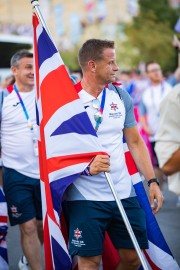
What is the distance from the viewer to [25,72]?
21.6 feet

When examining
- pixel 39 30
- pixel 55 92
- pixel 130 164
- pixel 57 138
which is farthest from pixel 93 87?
pixel 130 164

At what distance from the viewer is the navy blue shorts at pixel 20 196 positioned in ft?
20.7

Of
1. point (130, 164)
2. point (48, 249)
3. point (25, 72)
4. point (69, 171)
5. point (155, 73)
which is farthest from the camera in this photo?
point (155, 73)

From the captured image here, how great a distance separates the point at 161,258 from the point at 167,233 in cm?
314

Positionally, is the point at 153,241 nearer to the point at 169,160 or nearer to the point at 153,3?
the point at 169,160

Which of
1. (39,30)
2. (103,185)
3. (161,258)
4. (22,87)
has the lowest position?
(161,258)

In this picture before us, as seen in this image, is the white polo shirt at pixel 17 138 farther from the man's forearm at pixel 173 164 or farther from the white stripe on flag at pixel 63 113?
the man's forearm at pixel 173 164

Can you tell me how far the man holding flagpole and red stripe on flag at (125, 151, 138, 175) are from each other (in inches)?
4.2

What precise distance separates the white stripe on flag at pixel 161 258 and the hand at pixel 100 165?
2.71ft

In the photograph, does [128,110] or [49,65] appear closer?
[49,65]

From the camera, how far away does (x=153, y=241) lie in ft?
16.3

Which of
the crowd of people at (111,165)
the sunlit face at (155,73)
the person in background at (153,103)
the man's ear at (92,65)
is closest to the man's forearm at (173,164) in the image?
the crowd of people at (111,165)

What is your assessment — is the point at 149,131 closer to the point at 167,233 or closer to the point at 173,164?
the point at 167,233

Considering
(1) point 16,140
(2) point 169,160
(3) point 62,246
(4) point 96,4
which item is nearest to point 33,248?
(1) point 16,140
